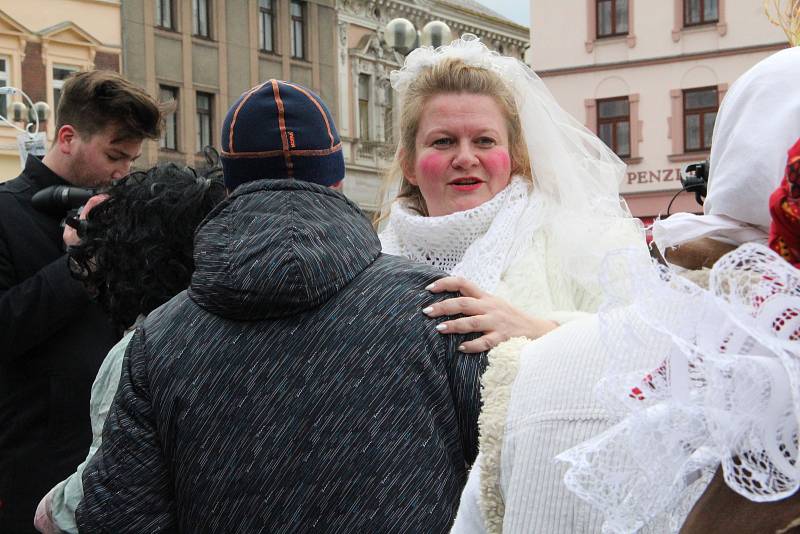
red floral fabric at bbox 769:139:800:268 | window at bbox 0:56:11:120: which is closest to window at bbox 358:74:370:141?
window at bbox 0:56:11:120

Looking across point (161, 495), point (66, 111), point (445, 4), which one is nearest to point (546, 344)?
point (161, 495)

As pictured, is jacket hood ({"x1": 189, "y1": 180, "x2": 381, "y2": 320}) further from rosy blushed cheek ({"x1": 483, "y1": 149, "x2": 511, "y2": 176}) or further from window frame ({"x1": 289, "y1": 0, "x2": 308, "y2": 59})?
window frame ({"x1": 289, "y1": 0, "x2": 308, "y2": 59})

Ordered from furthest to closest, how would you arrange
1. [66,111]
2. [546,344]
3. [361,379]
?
[66,111] → [361,379] → [546,344]

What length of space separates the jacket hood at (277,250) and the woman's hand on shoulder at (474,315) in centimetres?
15

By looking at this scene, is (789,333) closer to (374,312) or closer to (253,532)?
(374,312)

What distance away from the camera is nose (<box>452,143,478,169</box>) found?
9.77 ft

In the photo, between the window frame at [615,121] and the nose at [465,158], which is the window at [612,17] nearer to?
the window frame at [615,121]

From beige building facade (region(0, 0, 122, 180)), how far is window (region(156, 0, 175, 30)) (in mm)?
1164

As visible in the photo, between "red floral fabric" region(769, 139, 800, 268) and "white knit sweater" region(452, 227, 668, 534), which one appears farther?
"white knit sweater" region(452, 227, 668, 534)

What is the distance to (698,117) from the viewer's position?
80.9ft

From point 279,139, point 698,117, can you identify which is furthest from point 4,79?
point 279,139

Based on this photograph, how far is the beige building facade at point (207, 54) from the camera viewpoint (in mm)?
25719

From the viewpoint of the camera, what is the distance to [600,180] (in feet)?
10.1

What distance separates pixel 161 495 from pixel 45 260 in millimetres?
1528
